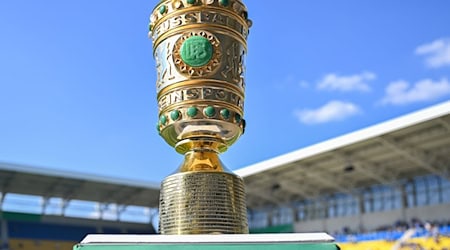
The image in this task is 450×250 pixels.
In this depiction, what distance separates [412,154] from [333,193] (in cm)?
541

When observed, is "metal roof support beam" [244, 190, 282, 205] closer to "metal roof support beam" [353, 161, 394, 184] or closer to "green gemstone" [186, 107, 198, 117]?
"metal roof support beam" [353, 161, 394, 184]

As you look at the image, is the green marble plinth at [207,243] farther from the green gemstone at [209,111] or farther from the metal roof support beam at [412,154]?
the metal roof support beam at [412,154]

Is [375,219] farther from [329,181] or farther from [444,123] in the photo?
[444,123]

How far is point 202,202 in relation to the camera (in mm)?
2834

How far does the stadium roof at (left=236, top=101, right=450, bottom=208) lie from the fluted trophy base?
44.1ft

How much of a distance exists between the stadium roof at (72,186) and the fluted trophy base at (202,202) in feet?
61.1

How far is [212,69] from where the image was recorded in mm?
2918

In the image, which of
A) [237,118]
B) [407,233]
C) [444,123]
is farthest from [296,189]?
[237,118]

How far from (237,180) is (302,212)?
71.3ft

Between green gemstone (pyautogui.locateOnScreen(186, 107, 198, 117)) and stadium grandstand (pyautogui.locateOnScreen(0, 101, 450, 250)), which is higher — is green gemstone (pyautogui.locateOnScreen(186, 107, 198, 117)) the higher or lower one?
the lower one

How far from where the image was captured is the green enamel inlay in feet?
9.56

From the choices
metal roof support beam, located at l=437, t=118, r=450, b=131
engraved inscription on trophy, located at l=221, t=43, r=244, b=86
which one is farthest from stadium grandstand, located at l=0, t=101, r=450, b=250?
engraved inscription on trophy, located at l=221, t=43, r=244, b=86

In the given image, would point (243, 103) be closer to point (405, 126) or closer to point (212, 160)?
point (212, 160)

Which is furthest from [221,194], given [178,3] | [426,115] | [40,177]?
[40,177]
